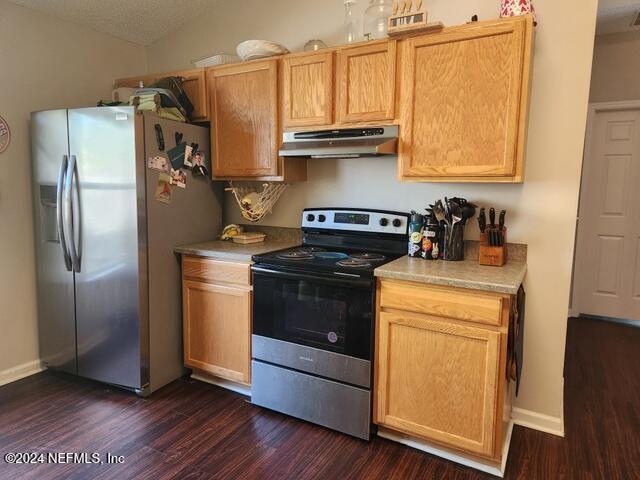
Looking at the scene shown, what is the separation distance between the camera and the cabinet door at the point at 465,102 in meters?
1.94

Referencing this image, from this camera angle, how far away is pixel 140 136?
236 centimetres

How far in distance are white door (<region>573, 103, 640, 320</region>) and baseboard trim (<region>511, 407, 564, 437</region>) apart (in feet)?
8.03

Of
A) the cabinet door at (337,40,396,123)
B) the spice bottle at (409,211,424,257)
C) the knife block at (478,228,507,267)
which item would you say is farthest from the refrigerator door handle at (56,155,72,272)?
the knife block at (478,228,507,267)

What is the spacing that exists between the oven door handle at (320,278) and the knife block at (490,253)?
→ 614 mm

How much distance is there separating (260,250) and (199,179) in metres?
0.68

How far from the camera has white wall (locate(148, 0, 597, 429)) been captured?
2082mm

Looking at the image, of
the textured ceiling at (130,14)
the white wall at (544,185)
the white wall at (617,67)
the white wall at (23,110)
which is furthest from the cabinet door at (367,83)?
the white wall at (617,67)

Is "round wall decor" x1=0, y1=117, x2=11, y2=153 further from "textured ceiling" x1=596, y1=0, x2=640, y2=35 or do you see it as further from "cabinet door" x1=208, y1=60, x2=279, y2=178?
"textured ceiling" x1=596, y1=0, x2=640, y2=35

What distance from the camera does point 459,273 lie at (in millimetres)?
1949

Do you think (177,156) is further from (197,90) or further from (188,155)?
(197,90)

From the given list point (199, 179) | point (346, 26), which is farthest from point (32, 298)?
point (346, 26)

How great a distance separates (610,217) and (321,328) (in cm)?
342

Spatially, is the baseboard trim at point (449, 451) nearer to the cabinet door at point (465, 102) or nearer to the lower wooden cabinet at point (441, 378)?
the lower wooden cabinet at point (441, 378)

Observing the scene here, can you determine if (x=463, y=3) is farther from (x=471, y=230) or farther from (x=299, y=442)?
(x=299, y=442)
